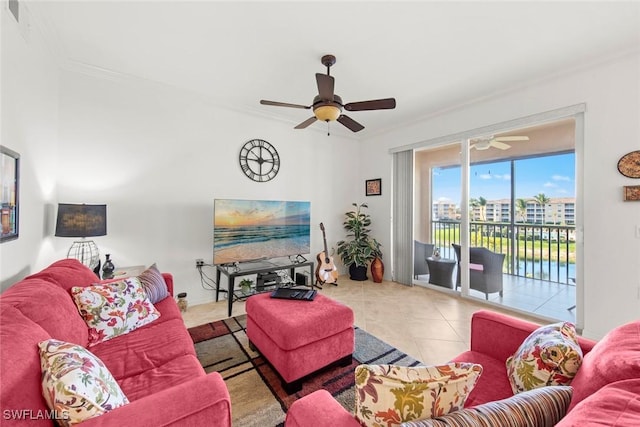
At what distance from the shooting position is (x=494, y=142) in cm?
327

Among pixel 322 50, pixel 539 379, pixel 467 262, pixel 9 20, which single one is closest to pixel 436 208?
pixel 467 262

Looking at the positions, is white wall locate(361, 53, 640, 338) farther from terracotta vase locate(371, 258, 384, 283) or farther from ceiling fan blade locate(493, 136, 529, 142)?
terracotta vase locate(371, 258, 384, 283)

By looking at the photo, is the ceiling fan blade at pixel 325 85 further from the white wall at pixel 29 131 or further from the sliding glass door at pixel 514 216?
the sliding glass door at pixel 514 216

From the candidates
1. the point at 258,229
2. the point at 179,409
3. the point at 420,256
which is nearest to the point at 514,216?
the point at 420,256

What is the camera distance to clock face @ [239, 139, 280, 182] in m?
3.63

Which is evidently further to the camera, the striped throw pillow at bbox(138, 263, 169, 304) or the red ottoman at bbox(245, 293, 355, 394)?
the striped throw pillow at bbox(138, 263, 169, 304)

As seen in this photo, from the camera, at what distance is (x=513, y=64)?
252 centimetres

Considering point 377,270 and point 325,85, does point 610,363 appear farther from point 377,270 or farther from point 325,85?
point 377,270

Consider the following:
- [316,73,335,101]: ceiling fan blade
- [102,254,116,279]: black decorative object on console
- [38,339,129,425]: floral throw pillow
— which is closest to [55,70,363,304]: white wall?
[102,254,116,279]: black decorative object on console

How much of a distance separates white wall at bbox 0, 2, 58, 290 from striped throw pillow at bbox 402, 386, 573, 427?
246 centimetres

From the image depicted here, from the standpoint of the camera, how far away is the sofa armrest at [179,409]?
0.82 meters

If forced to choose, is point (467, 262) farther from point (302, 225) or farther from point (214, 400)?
point (214, 400)

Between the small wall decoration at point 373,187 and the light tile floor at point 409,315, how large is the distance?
1591mm

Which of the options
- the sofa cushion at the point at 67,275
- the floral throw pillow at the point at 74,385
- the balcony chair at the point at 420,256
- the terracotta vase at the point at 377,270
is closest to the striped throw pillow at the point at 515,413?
the floral throw pillow at the point at 74,385
